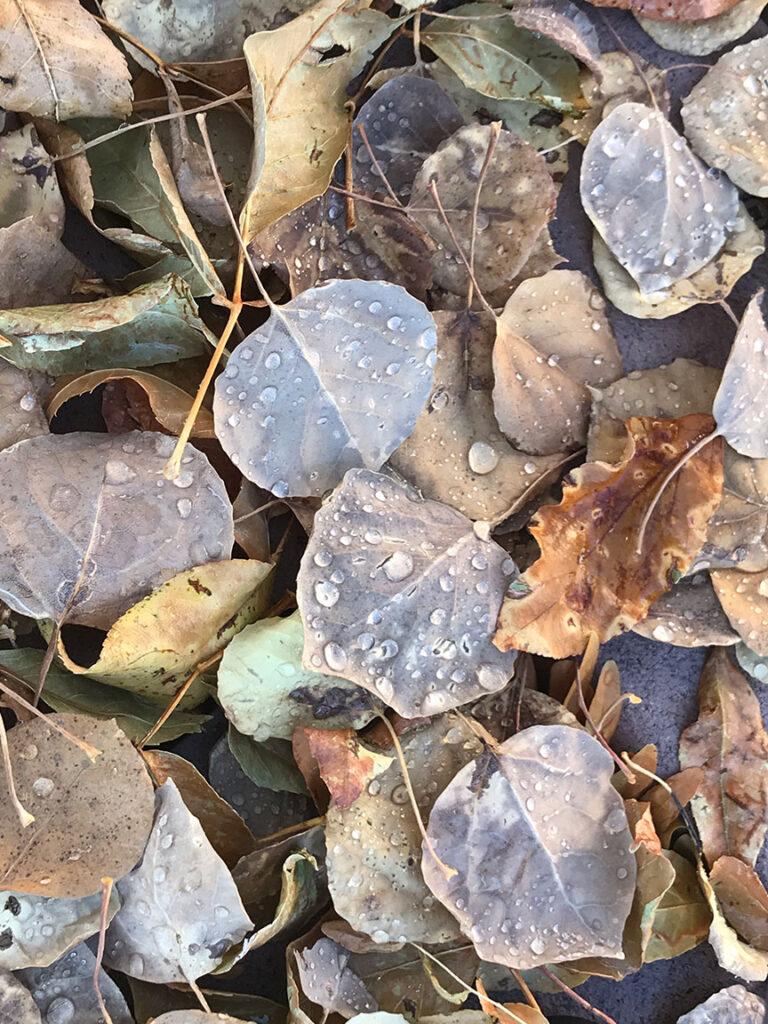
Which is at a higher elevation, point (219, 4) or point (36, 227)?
point (219, 4)

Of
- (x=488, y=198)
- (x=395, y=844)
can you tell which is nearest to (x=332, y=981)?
(x=395, y=844)

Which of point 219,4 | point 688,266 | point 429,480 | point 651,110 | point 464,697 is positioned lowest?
point 464,697

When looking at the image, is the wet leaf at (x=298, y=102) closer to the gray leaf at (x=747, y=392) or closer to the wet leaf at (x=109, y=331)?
the wet leaf at (x=109, y=331)

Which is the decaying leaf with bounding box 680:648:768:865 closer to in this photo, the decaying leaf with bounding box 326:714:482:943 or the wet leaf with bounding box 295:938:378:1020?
the decaying leaf with bounding box 326:714:482:943

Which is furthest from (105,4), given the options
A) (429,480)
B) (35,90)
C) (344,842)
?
(344,842)

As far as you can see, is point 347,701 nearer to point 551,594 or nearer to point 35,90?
point 551,594

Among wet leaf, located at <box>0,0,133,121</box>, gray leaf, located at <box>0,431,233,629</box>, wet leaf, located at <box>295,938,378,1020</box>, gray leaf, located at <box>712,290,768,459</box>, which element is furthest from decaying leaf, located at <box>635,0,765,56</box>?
wet leaf, located at <box>295,938,378,1020</box>

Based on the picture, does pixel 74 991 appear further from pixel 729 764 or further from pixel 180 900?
pixel 729 764
